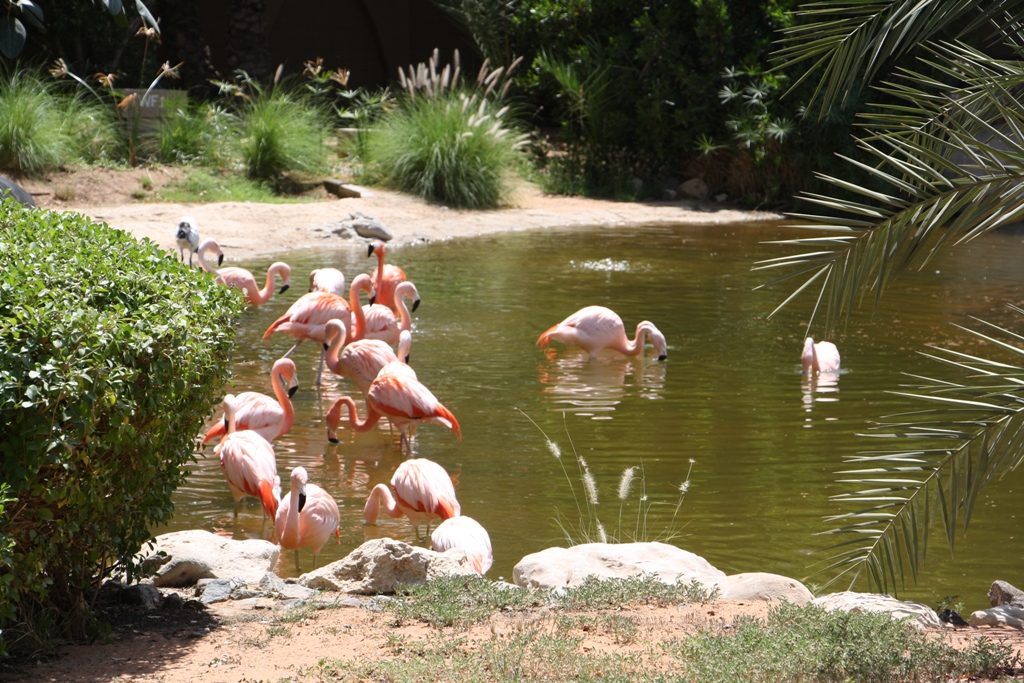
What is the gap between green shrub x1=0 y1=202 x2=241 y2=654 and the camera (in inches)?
122

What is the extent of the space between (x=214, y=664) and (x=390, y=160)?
601 inches

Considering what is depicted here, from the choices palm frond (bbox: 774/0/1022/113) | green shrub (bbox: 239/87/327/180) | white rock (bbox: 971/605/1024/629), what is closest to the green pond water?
white rock (bbox: 971/605/1024/629)

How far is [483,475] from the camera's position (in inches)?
250

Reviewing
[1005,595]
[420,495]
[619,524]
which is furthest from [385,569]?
[1005,595]

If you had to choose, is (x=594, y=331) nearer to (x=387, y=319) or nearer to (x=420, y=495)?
(x=387, y=319)

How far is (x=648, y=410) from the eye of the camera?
25.5 ft

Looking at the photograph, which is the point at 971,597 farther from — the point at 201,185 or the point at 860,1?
the point at 201,185

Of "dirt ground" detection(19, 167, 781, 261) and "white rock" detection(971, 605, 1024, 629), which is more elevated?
"dirt ground" detection(19, 167, 781, 261)

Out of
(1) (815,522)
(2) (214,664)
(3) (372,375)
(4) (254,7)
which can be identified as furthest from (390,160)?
(2) (214,664)

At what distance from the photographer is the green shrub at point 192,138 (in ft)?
57.4

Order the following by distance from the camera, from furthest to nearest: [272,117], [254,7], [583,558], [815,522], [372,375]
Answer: [254,7] < [272,117] < [372,375] < [815,522] < [583,558]

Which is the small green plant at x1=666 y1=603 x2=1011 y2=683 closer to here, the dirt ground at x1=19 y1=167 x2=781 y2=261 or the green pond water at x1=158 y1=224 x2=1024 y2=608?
the green pond water at x1=158 y1=224 x2=1024 y2=608

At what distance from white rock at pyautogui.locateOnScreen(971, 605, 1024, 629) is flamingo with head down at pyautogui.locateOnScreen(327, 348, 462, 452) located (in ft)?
10.8

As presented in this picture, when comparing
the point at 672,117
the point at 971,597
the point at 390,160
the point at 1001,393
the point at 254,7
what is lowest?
the point at 971,597
